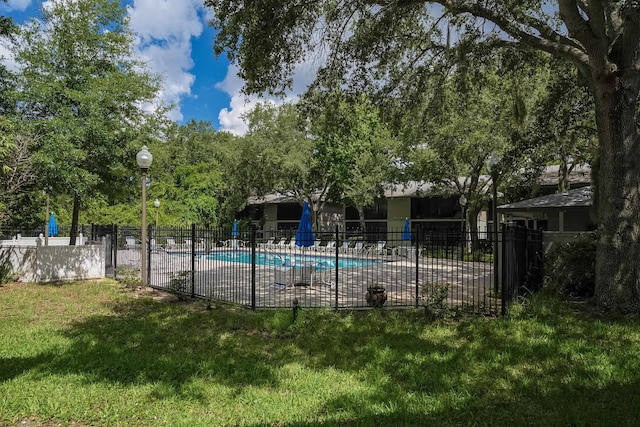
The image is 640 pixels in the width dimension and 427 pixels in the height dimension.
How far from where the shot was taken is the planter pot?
8.52 metres

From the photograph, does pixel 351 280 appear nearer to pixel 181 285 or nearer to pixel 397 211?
pixel 181 285

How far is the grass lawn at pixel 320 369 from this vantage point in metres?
3.82

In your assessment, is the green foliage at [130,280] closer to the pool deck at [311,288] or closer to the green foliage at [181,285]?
the pool deck at [311,288]

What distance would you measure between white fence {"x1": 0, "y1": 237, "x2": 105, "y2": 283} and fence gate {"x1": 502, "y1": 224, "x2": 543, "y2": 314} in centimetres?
1165

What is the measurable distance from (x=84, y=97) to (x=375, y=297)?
9.45m

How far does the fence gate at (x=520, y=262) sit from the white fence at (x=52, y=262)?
11655 mm

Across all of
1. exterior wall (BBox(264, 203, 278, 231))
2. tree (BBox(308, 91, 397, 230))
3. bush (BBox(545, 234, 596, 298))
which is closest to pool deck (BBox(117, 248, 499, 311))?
bush (BBox(545, 234, 596, 298))

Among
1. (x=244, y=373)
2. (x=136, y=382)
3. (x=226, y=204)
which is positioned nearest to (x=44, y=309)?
(x=136, y=382)

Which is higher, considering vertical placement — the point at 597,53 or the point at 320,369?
the point at 597,53

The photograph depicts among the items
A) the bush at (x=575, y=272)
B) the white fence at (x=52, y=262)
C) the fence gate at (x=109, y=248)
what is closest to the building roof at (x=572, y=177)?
the bush at (x=575, y=272)

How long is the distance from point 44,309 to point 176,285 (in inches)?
107

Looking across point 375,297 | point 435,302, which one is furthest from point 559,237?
point 375,297

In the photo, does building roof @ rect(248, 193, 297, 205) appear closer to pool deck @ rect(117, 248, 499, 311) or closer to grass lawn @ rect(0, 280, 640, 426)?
pool deck @ rect(117, 248, 499, 311)

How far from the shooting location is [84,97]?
11.4 metres
